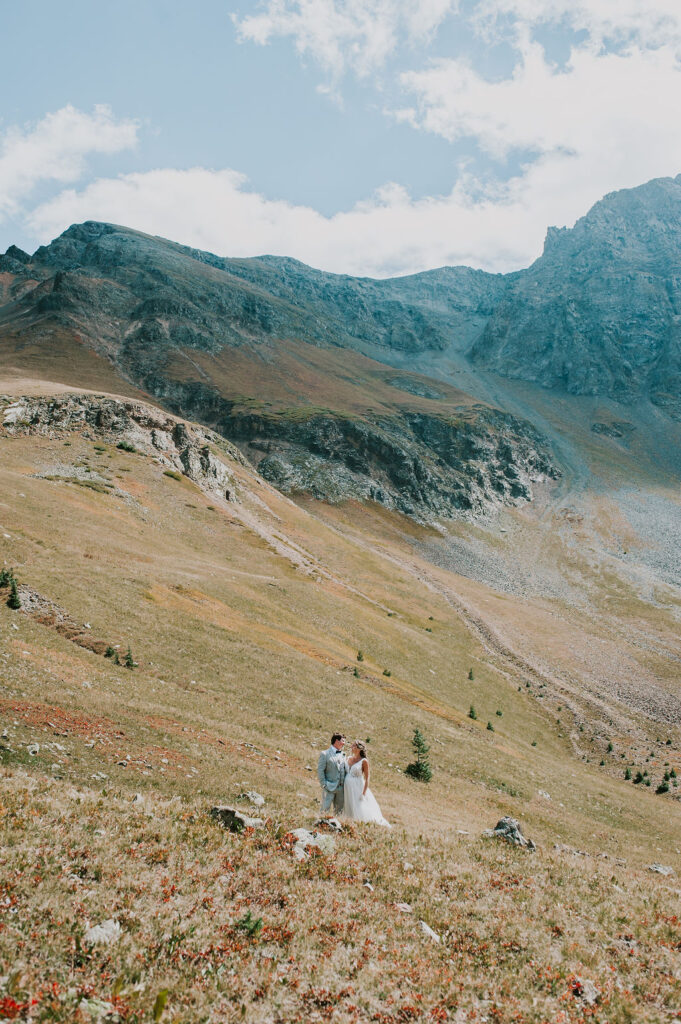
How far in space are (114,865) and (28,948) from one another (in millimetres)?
2645

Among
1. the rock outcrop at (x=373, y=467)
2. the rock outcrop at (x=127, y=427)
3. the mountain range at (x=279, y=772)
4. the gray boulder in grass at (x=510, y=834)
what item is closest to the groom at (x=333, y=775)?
the mountain range at (x=279, y=772)

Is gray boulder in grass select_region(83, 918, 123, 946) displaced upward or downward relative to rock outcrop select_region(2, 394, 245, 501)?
downward

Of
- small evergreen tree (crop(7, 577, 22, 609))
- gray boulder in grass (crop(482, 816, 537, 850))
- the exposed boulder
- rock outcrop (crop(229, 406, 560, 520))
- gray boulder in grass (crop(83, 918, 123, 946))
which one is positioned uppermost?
rock outcrop (crop(229, 406, 560, 520))

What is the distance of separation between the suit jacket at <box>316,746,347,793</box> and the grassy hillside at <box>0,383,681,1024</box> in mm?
943

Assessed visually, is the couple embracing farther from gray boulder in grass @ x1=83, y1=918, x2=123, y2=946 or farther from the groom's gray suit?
gray boulder in grass @ x1=83, y1=918, x2=123, y2=946

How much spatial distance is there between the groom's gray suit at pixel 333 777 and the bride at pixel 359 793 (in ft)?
0.60

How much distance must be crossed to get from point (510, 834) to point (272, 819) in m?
8.22

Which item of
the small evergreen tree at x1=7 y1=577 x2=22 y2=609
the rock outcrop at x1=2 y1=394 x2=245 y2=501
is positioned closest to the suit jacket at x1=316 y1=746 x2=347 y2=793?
the small evergreen tree at x1=7 y1=577 x2=22 y2=609

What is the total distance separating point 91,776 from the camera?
14312 mm

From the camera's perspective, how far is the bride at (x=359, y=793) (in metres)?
15.7

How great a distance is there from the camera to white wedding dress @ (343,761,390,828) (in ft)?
51.5

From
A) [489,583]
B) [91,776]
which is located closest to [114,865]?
[91,776]

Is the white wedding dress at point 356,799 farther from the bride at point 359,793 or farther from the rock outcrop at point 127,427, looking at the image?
the rock outcrop at point 127,427

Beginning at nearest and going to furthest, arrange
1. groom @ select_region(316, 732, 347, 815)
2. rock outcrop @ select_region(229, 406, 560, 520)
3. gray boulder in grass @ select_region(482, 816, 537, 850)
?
groom @ select_region(316, 732, 347, 815) < gray boulder in grass @ select_region(482, 816, 537, 850) < rock outcrop @ select_region(229, 406, 560, 520)
